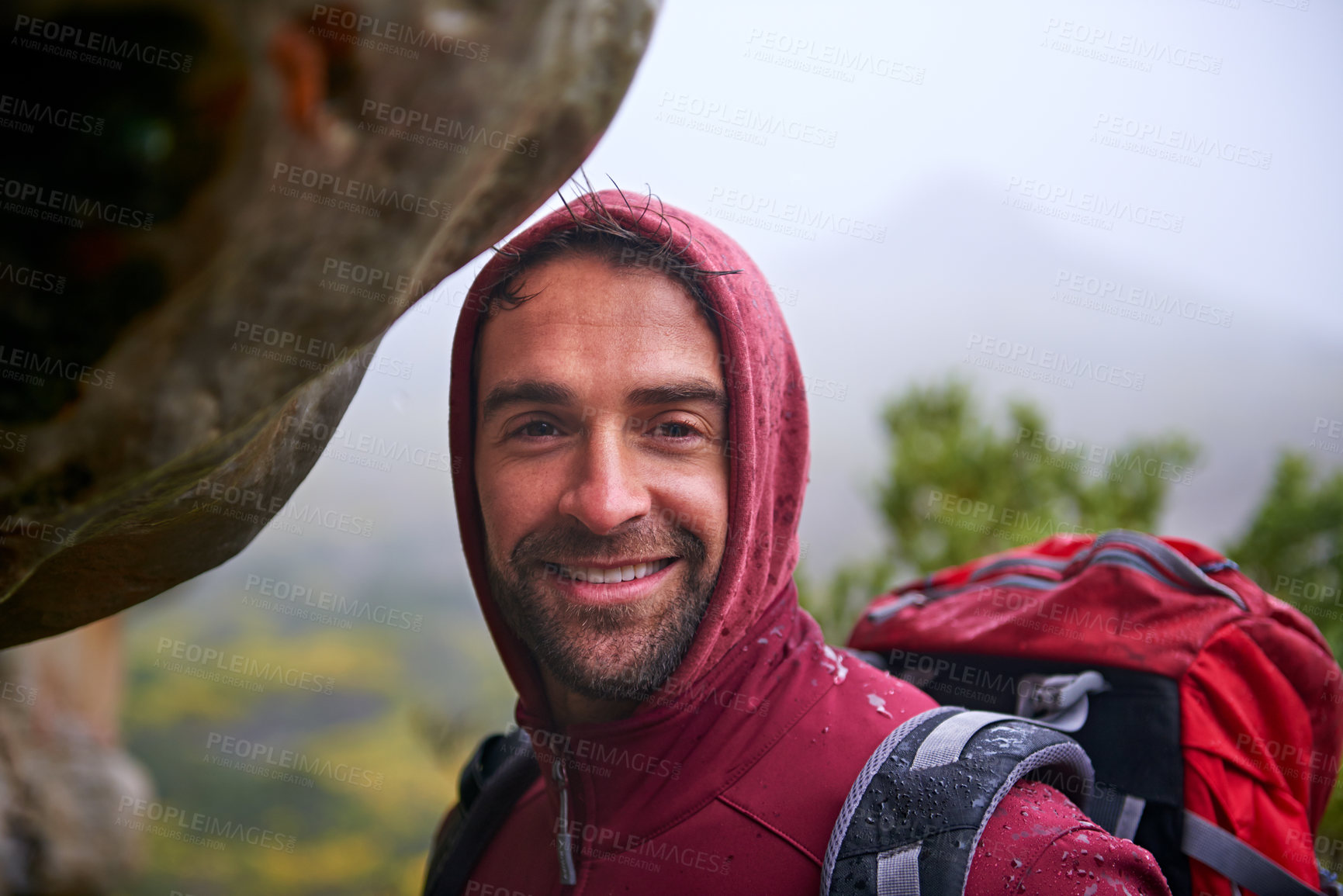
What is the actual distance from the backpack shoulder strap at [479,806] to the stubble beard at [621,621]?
429mm

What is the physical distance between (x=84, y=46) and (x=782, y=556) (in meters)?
1.04

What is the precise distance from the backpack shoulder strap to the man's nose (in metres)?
0.62

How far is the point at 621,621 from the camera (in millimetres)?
1157

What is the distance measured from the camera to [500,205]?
773 millimetres

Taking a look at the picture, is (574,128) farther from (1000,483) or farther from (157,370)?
(1000,483)

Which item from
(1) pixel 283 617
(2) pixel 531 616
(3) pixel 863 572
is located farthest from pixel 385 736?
(2) pixel 531 616

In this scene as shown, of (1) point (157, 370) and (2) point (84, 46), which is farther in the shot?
(1) point (157, 370)
